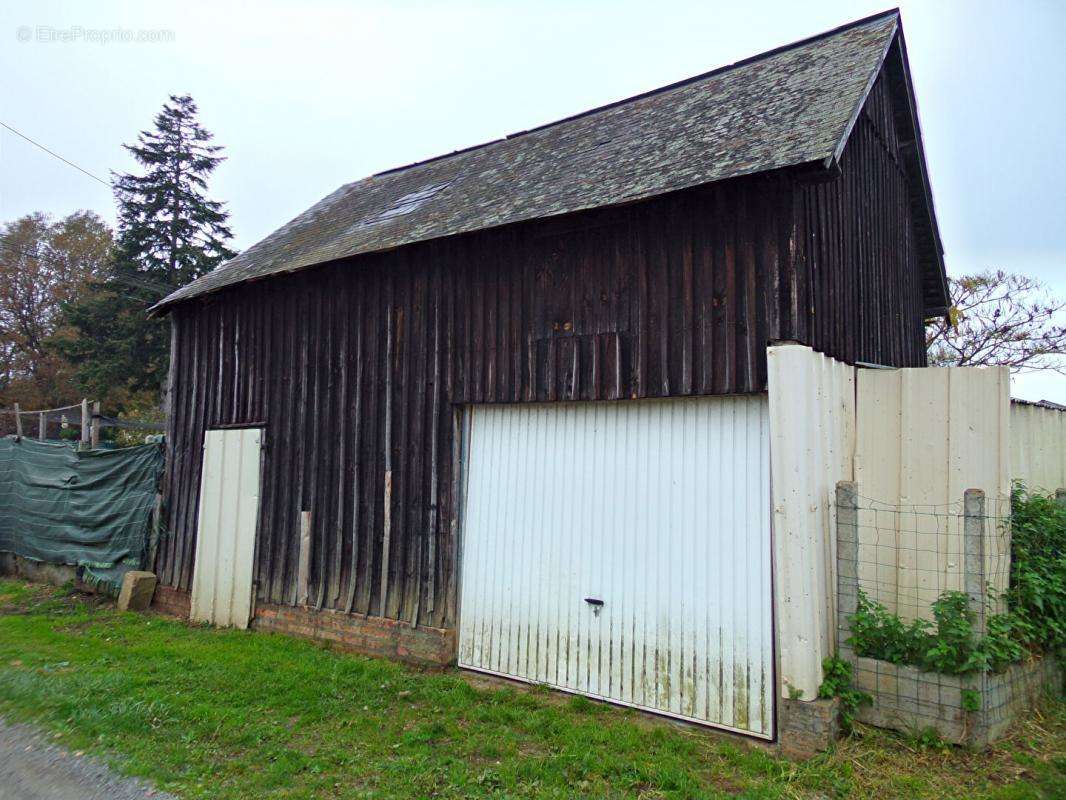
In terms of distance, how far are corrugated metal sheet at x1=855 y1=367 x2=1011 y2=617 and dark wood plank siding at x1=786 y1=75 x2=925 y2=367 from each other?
27.6 inches

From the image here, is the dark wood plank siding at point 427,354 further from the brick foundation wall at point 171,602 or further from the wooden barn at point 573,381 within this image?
the brick foundation wall at point 171,602

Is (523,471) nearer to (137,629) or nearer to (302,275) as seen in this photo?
(302,275)

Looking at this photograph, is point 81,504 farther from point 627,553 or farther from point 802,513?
point 802,513

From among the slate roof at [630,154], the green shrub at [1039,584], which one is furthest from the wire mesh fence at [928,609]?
the slate roof at [630,154]

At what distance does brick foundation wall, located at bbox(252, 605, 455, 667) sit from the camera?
742 centimetres

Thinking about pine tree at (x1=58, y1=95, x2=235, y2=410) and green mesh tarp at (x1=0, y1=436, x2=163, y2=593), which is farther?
pine tree at (x1=58, y1=95, x2=235, y2=410)

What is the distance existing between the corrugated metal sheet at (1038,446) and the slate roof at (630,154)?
3.85 meters

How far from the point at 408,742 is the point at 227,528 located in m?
5.59

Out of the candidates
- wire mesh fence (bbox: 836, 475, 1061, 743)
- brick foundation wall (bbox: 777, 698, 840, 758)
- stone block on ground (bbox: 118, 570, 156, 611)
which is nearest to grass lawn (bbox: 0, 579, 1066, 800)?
brick foundation wall (bbox: 777, 698, 840, 758)

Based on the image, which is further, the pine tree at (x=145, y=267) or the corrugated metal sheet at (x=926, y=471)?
the pine tree at (x=145, y=267)

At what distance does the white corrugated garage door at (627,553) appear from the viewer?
222 inches

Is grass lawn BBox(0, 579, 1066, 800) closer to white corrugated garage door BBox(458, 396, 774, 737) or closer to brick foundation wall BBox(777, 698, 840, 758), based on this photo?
brick foundation wall BBox(777, 698, 840, 758)

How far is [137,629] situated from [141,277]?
23.7 m

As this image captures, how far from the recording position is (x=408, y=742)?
17.7 feet
